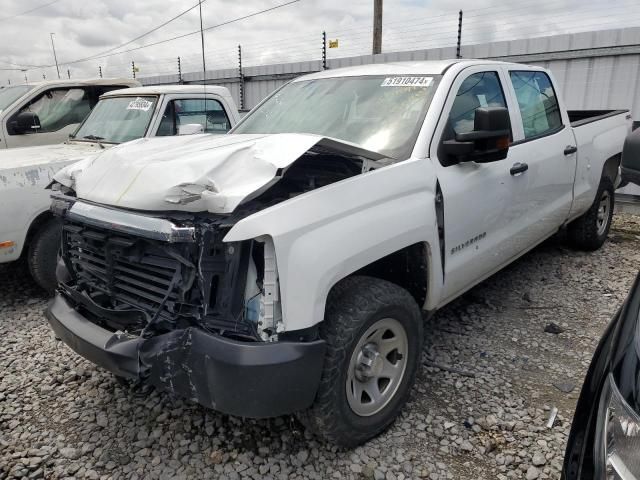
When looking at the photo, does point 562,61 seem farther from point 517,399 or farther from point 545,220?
point 517,399

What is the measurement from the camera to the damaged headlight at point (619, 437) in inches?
48.8

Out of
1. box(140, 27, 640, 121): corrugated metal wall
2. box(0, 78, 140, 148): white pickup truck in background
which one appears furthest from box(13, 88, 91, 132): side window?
box(140, 27, 640, 121): corrugated metal wall

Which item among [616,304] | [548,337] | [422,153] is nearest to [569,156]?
[616,304]

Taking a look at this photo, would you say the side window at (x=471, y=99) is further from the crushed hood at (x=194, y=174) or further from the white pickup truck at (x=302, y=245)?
the crushed hood at (x=194, y=174)

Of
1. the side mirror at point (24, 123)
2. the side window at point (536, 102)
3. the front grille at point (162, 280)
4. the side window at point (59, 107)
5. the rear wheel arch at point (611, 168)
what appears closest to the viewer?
the front grille at point (162, 280)

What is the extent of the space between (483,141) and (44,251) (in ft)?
11.6

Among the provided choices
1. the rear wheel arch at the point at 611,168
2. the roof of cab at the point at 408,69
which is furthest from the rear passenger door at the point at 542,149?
the rear wheel arch at the point at 611,168

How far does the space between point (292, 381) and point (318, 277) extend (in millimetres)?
443

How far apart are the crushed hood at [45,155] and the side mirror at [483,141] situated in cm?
329

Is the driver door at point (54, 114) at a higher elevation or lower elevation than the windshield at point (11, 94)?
lower

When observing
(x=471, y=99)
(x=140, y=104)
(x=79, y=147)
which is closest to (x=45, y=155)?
(x=79, y=147)

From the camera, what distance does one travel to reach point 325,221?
2197 millimetres

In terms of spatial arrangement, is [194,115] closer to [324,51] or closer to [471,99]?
[471,99]

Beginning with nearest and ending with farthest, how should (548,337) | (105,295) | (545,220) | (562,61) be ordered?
(105,295) → (548,337) → (545,220) → (562,61)
